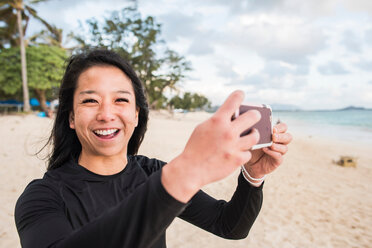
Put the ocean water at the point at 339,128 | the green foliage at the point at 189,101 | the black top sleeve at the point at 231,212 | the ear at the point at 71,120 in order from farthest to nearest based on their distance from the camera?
the green foliage at the point at 189,101
the ocean water at the point at 339,128
the ear at the point at 71,120
the black top sleeve at the point at 231,212

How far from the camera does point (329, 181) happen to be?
26.3ft

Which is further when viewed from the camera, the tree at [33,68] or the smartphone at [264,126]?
the tree at [33,68]

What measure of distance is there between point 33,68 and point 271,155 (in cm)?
2635

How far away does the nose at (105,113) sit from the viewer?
4.38 feet

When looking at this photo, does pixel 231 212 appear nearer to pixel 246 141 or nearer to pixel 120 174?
pixel 120 174

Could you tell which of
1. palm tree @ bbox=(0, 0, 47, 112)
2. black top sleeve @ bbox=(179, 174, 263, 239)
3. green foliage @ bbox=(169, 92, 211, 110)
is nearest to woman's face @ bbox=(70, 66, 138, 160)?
black top sleeve @ bbox=(179, 174, 263, 239)

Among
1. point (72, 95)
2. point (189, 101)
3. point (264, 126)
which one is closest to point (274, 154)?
point (264, 126)

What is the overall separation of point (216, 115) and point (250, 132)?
0.16 meters

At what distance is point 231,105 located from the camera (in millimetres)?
669

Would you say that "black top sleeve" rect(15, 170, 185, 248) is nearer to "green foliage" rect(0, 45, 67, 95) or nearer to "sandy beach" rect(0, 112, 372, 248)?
"sandy beach" rect(0, 112, 372, 248)

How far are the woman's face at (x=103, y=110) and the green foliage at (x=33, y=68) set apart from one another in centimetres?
2350

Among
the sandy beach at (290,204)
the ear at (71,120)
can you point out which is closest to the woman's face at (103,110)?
the ear at (71,120)

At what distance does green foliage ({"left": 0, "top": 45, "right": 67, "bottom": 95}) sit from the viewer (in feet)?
70.7

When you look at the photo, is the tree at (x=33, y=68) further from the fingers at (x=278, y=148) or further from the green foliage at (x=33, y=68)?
the fingers at (x=278, y=148)
